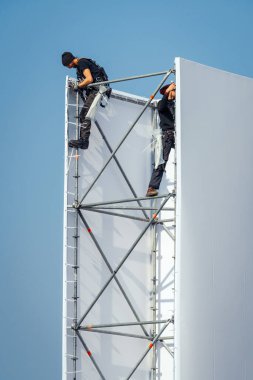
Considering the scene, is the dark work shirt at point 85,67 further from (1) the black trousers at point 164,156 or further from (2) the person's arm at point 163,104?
(1) the black trousers at point 164,156

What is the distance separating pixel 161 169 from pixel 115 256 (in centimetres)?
166

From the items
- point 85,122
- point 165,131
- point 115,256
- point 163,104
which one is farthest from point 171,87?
point 115,256

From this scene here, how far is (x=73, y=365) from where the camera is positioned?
744 inches

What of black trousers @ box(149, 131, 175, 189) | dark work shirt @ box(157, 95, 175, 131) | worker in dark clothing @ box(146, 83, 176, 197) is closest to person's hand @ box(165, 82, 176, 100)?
worker in dark clothing @ box(146, 83, 176, 197)

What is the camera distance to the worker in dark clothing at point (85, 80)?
62.5ft

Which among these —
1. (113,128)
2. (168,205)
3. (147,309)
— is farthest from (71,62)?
(147,309)

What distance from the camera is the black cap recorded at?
19094mm
